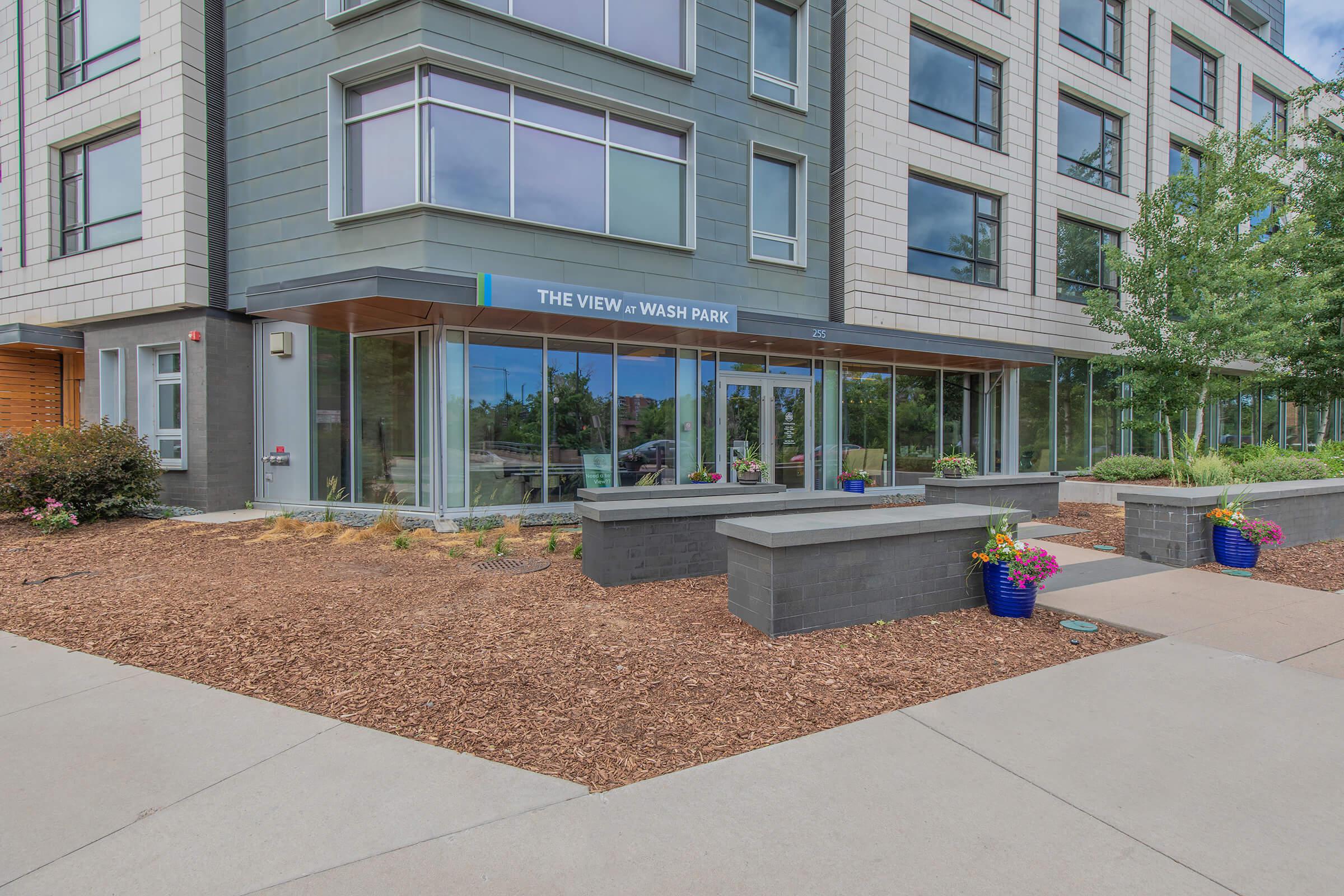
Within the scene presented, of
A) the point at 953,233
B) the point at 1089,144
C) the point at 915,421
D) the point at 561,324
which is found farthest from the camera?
the point at 1089,144

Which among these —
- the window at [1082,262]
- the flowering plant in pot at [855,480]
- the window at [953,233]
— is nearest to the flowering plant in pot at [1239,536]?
the flowering plant in pot at [855,480]

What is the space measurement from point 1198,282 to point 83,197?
2317 cm

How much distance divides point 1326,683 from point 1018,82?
53.8 ft

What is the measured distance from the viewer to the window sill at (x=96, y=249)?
40.6 ft

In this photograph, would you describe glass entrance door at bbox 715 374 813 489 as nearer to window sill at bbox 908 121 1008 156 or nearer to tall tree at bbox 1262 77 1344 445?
window sill at bbox 908 121 1008 156

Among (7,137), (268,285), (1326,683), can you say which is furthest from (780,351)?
(7,137)

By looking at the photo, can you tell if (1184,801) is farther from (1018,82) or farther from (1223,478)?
(1018,82)

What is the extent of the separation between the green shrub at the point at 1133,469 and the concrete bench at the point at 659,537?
1117 cm

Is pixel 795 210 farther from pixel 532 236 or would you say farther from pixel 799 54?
pixel 532 236

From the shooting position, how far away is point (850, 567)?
205 inches

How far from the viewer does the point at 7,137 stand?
46.0 feet

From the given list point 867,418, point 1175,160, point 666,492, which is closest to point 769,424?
point 867,418

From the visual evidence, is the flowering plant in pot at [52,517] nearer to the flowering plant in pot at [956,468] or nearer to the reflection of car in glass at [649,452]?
the reflection of car in glass at [649,452]

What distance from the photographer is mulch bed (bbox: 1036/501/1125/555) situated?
938 centimetres
